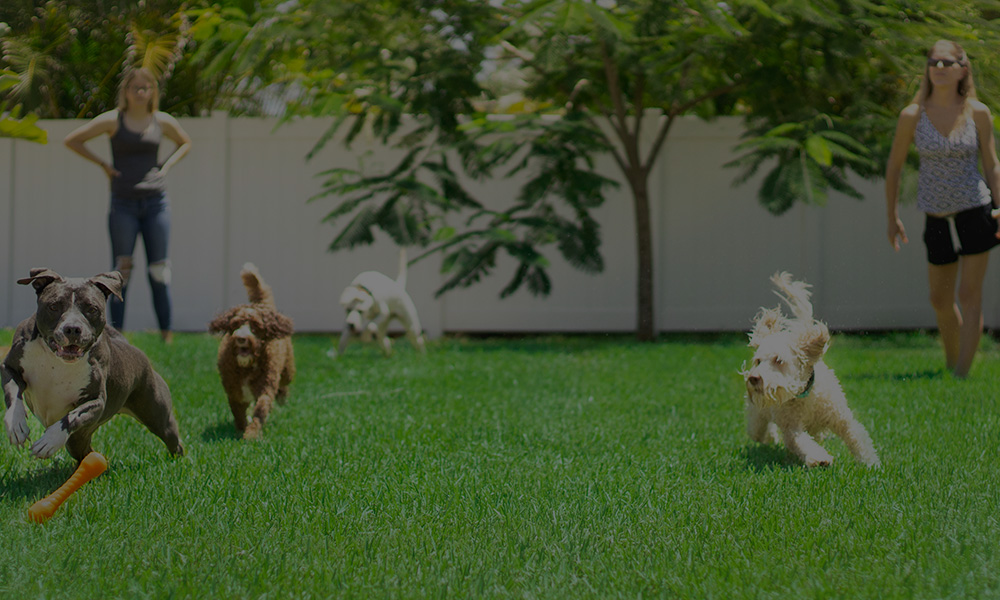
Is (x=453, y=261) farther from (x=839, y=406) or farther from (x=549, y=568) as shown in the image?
(x=549, y=568)

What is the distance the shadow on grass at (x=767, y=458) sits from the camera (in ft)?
10.9

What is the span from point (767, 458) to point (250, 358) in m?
2.06

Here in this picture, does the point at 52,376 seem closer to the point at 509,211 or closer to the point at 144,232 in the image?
the point at 144,232

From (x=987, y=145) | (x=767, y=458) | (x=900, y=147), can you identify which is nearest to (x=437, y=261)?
(x=900, y=147)

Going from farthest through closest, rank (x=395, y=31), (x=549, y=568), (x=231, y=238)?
(x=231, y=238) → (x=395, y=31) → (x=549, y=568)

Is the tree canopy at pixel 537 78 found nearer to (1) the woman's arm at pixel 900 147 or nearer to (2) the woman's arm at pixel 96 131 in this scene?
(2) the woman's arm at pixel 96 131

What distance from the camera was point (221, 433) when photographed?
4.07 metres

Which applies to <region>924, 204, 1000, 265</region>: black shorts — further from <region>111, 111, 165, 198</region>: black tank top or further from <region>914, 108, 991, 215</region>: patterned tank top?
<region>111, 111, 165, 198</region>: black tank top

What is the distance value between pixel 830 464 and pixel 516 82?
643cm

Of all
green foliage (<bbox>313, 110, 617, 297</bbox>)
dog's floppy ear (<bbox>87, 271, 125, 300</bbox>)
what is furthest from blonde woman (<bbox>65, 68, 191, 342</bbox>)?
dog's floppy ear (<bbox>87, 271, 125, 300</bbox>)

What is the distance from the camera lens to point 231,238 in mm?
9125

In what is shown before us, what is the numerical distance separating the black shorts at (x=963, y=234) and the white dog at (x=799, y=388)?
81.6 inches

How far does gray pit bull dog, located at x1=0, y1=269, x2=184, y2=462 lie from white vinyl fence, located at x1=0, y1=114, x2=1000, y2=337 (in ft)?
19.5

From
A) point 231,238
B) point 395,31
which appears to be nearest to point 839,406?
point 395,31
